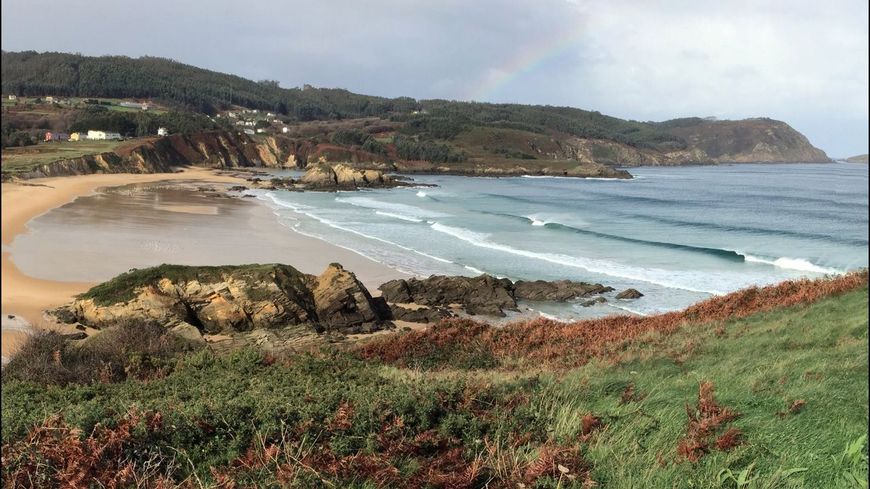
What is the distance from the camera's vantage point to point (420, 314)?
19.2 m

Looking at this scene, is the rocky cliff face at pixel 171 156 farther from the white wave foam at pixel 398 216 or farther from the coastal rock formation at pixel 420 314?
the coastal rock formation at pixel 420 314

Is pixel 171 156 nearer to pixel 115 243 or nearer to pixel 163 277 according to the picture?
pixel 115 243

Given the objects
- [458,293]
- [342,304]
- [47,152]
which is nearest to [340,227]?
[458,293]

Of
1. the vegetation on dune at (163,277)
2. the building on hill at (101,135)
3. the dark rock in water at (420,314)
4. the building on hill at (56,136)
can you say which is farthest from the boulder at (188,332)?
the building on hill at (101,135)

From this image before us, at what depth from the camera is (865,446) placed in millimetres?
4445

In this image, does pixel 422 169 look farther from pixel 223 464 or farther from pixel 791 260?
pixel 223 464

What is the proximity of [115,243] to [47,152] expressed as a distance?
5224 cm

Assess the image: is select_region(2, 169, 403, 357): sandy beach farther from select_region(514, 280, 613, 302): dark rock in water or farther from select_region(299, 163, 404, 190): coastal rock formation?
select_region(299, 163, 404, 190): coastal rock formation

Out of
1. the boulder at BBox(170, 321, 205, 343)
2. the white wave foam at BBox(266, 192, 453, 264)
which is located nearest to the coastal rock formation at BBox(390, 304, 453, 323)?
the boulder at BBox(170, 321, 205, 343)

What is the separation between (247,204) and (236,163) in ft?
220

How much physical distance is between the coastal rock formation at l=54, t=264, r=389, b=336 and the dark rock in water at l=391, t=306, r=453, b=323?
1196 millimetres

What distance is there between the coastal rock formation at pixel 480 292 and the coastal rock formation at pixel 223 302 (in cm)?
348

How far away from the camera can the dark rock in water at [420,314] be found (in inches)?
740

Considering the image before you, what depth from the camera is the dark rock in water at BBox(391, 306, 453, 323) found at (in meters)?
18.8
